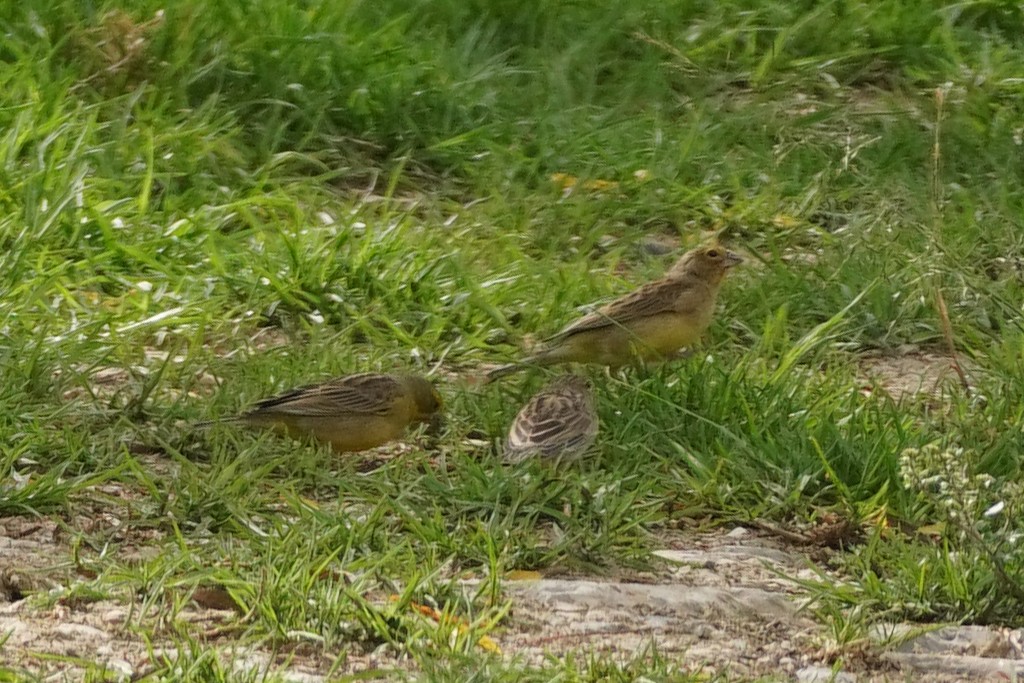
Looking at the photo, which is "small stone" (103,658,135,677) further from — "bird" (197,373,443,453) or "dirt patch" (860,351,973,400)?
"dirt patch" (860,351,973,400)

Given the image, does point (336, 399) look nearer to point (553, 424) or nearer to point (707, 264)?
point (553, 424)

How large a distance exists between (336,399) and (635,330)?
1321 millimetres

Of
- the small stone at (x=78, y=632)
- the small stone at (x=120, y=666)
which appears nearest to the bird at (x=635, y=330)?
the small stone at (x=78, y=632)

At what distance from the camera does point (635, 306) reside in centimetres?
698

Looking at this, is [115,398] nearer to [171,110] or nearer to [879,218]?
[171,110]

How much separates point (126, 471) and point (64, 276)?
1.84 metres

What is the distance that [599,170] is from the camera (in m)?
9.05

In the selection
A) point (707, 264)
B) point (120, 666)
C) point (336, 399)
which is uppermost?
point (120, 666)

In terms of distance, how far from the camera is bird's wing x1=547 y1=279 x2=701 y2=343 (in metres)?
6.91

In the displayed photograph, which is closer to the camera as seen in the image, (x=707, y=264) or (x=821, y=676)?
(x=821, y=676)

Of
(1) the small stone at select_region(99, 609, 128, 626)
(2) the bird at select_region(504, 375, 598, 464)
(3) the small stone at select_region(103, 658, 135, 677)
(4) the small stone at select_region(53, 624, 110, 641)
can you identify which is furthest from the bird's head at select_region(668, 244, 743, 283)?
(3) the small stone at select_region(103, 658, 135, 677)

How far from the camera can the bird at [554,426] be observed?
581cm

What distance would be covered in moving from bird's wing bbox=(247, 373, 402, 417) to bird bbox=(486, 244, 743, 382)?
798mm

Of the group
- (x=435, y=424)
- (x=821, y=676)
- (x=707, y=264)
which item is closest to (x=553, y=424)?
(x=435, y=424)
